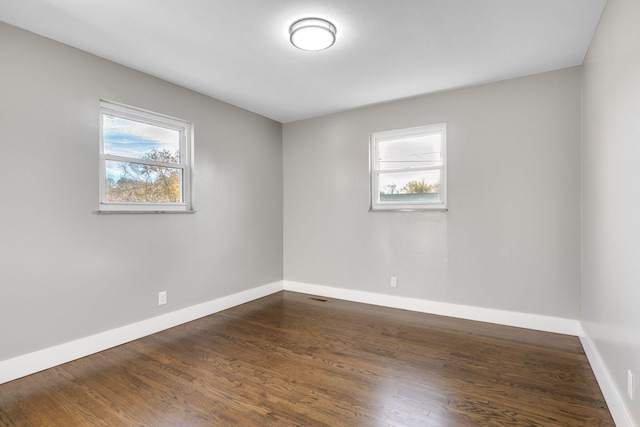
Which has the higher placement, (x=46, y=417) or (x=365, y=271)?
(x=365, y=271)

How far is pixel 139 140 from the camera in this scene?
3.10 metres

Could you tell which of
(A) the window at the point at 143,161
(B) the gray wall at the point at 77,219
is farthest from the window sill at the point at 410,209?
(A) the window at the point at 143,161

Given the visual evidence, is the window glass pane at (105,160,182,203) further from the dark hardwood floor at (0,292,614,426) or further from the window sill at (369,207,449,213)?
the window sill at (369,207,449,213)

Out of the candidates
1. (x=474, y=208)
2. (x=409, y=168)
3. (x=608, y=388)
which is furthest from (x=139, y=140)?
(x=608, y=388)

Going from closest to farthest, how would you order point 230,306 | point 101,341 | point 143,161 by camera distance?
point 101,341
point 143,161
point 230,306

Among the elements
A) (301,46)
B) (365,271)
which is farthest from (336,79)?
(365,271)

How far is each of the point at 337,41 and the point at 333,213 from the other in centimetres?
233

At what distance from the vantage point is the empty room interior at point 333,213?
77.2 inches

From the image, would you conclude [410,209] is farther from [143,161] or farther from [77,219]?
[77,219]

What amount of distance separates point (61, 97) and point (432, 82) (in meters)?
3.33

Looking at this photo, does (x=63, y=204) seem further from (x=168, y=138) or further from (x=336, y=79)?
(x=336, y=79)

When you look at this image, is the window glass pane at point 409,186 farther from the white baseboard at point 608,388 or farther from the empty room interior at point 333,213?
the white baseboard at point 608,388

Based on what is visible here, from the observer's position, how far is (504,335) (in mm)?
2988

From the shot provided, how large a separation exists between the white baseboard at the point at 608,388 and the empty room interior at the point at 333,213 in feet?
0.10
